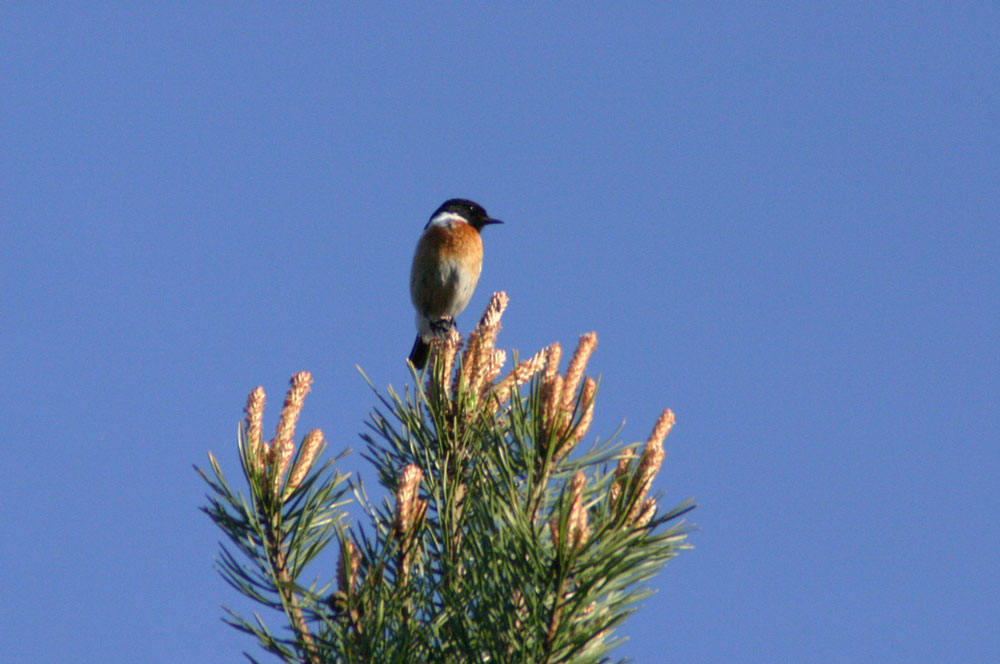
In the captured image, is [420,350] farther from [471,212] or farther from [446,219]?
[471,212]

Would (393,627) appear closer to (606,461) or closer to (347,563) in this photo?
(347,563)

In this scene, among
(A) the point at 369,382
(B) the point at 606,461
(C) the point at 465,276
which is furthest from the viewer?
(C) the point at 465,276

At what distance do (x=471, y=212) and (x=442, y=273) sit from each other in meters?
1.00

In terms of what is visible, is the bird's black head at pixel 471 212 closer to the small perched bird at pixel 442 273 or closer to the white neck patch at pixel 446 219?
the white neck patch at pixel 446 219

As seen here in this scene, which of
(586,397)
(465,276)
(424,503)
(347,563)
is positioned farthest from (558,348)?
(465,276)

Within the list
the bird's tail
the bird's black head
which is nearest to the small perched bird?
the bird's tail

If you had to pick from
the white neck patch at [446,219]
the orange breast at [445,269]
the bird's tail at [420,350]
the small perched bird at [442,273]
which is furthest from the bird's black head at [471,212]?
the bird's tail at [420,350]

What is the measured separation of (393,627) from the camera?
Answer: 1.80 m

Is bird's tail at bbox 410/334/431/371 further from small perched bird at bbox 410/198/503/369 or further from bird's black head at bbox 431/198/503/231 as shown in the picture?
bird's black head at bbox 431/198/503/231

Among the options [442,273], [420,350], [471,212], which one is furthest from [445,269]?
[471,212]

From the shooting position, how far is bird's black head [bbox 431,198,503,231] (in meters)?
8.12

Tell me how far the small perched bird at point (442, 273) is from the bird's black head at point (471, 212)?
271mm

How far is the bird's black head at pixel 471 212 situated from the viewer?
8.12 meters

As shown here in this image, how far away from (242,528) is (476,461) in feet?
1.73
